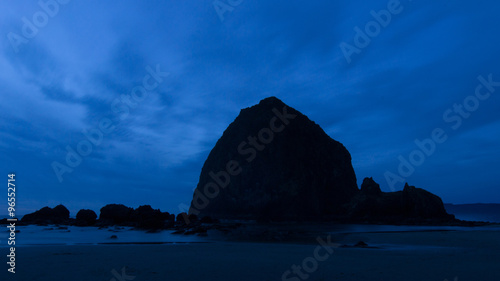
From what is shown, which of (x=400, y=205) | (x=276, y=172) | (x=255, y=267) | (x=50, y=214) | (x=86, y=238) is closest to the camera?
(x=255, y=267)

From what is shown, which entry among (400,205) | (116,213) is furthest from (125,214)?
(400,205)

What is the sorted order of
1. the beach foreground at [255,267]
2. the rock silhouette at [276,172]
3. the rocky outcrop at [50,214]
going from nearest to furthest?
the beach foreground at [255,267], the rocky outcrop at [50,214], the rock silhouette at [276,172]

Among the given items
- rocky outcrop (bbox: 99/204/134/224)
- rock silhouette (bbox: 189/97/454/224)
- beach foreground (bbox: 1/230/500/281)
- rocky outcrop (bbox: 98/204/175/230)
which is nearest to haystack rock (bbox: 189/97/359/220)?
rock silhouette (bbox: 189/97/454/224)

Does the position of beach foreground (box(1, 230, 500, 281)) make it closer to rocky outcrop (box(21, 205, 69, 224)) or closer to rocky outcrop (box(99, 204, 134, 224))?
rocky outcrop (box(99, 204, 134, 224))

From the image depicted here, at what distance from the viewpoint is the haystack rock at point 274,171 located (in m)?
103

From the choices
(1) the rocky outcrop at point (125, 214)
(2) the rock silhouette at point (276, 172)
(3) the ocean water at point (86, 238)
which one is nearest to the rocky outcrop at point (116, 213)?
(1) the rocky outcrop at point (125, 214)

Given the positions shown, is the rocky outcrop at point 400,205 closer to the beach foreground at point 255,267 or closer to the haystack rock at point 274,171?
the haystack rock at point 274,171

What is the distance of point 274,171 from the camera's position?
106312mm

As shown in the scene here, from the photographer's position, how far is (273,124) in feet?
397

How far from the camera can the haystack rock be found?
10288cm

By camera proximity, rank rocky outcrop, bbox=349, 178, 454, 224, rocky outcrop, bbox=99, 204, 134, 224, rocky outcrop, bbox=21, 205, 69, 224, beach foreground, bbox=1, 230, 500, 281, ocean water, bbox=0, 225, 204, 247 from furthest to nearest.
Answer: rocky outcrop, bbox=349, 178, 454, 224
rocky outcrop, bbox=21, 205, 69, 224
rocky outcrop, bbox=99, 204, 134, 224
ocean water, bbox=0, 225, 204, 247
beach foreground, bbox=1, 230, 500, 281

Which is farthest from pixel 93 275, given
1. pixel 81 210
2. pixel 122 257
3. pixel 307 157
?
pixel 307 157

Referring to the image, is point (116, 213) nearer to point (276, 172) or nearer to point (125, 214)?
point (125, 214)

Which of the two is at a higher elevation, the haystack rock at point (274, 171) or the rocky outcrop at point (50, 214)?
the haystack rock at point (274, 171)
